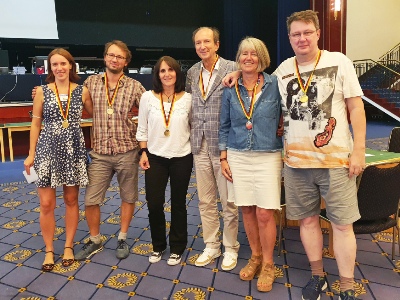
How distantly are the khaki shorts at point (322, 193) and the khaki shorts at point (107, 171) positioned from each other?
1.07 m

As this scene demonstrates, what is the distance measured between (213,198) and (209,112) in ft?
1.88

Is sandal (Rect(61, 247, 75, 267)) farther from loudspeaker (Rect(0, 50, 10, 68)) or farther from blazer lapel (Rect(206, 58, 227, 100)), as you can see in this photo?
loudspeaker (Rect(0, 50, 10, 68))

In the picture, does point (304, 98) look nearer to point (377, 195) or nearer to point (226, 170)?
point (226, 170)

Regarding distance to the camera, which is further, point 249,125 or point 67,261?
point 67,261

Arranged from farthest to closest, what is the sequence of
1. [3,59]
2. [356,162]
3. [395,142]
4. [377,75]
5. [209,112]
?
[377,75] < [3,59] < [395,142] < [209,112] < [356,162]

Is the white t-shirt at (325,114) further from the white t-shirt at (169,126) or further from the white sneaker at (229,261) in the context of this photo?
the white sneaker at (229,261)

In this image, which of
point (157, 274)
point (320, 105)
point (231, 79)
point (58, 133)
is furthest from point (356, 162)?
point (58, 133)

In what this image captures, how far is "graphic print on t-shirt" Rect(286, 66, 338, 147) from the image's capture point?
173 centimetres

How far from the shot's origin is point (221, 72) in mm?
2170

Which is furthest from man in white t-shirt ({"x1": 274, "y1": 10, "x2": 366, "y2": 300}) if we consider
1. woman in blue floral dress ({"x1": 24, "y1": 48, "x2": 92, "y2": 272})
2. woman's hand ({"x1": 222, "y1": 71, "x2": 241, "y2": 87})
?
woman in blue floral dress ({"x1": 24, "y1": 48, "x2": 92, "y2": 272})

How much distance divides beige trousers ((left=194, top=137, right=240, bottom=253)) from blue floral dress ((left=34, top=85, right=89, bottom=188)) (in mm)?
811

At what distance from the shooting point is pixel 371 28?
1320 cm

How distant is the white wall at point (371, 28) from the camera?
12.9m

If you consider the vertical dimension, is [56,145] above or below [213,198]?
above
